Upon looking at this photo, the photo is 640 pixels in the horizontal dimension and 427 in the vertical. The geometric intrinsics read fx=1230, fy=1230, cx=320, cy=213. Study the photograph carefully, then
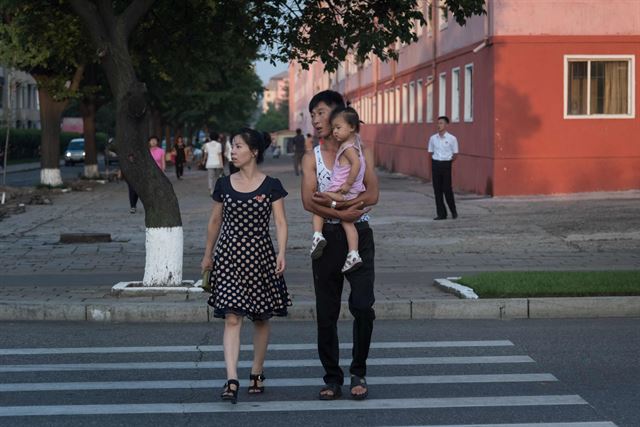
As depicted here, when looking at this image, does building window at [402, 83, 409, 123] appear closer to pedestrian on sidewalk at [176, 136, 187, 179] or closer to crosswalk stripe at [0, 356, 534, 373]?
pedestrian on sidewalk at [176, 136, 187, 179]

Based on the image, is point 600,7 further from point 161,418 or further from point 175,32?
point 161,418

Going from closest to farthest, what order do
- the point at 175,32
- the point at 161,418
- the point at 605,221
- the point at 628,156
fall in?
the point at 161,418 → the point at 175,32 → the point at 605,221 → the point at 628,156

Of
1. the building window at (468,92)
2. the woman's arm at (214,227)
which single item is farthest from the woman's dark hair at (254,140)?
the building window at (468,92)

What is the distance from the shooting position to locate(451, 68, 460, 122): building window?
35.2 metres

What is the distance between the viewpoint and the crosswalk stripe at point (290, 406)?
7.30 m

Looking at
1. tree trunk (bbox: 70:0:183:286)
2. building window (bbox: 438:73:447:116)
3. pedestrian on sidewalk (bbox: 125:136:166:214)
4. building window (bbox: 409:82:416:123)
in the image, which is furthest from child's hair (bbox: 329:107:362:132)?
building window (bbox: 409:82:416:123)

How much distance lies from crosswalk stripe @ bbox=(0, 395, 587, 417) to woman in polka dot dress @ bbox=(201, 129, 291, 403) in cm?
29

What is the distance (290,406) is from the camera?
745 cm

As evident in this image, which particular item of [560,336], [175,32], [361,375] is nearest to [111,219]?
[175,32]

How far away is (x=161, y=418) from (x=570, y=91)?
2347cm

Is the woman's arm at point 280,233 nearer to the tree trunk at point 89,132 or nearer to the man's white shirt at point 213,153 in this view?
the man's white shirt at point 213,153

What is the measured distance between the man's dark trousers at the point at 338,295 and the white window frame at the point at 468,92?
83.8ft

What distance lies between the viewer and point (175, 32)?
16.5 m

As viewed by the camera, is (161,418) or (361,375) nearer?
(161,418)
